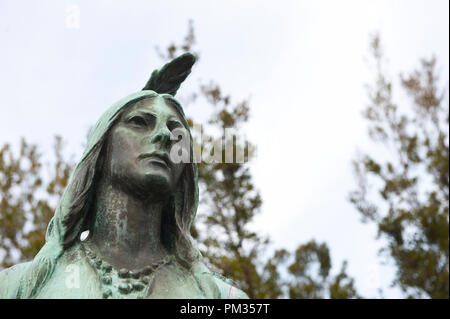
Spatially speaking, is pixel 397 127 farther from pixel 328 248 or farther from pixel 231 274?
pixel 231 274

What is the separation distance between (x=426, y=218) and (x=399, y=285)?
4.35 feet

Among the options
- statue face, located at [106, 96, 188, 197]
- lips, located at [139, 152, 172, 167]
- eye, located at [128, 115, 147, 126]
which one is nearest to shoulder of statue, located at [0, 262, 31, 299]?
statue face, located at [106, 96, 188, 197]

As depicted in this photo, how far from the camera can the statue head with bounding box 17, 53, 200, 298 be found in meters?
2.90

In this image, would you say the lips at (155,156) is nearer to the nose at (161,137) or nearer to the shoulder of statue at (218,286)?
the nose at (161,137)

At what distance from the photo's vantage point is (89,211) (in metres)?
3.03

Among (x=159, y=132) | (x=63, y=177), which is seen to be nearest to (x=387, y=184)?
(x=63, y=177)

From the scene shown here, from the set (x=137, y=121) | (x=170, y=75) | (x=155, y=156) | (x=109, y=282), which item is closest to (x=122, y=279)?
(x=109, y=282)

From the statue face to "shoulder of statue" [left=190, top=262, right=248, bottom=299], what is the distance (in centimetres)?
38

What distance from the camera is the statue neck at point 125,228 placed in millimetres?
2908

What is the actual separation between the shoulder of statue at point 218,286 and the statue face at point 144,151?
1.25ft

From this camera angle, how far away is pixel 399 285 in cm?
1082

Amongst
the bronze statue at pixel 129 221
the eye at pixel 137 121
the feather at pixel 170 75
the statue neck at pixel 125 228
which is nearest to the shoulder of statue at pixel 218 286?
the bronze statue at pixel 129 221

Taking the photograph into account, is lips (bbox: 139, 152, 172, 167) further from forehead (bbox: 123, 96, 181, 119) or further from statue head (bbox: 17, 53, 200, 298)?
forehead (bbox: 123, 96, 181, 119)
